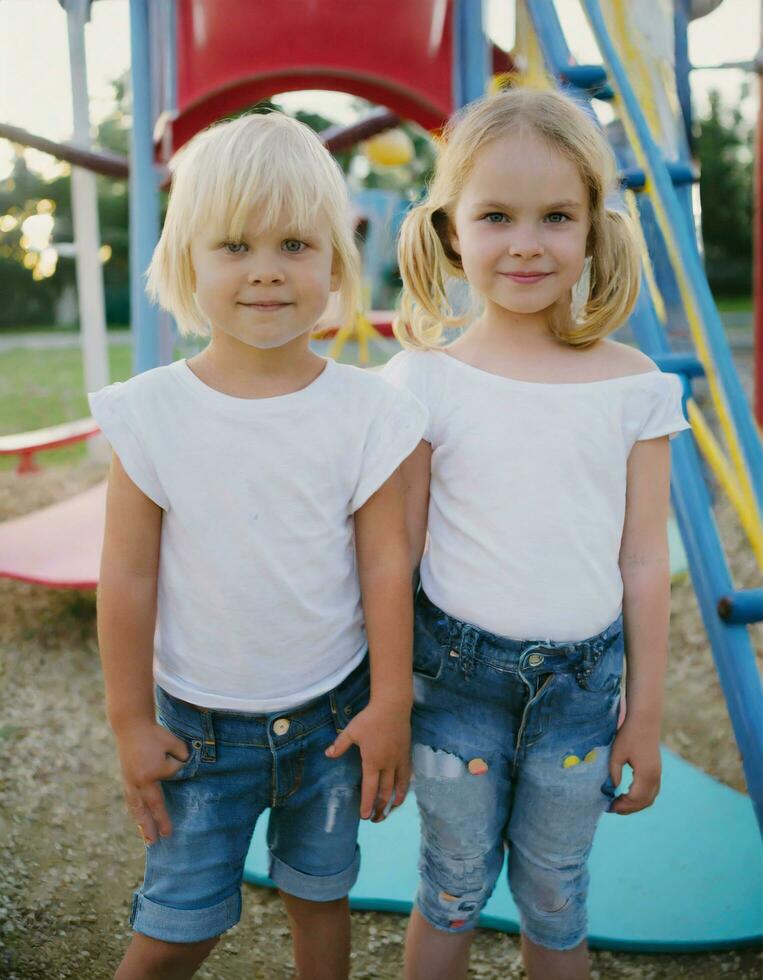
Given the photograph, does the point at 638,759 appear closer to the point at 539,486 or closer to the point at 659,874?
the point at 539,486

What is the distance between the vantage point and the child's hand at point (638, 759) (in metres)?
1.26

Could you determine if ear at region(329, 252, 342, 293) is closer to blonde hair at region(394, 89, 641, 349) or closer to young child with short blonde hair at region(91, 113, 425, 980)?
young child with short blonde hair at region(91, 113, 425, 980)

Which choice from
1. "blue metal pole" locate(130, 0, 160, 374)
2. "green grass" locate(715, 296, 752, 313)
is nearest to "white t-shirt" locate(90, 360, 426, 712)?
"blue metal pole" locate(130, 0, 160, 374)

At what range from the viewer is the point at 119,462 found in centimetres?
112

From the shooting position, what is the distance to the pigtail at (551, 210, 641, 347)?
1276mm

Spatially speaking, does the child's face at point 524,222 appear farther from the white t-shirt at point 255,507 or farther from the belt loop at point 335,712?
the belt loop at point 335,712

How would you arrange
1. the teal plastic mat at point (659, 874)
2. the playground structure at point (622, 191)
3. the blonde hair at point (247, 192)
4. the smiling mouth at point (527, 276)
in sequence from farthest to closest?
the teal plastic mat at point (659, 874) → the playground structure at point (622, 191) → the smiling mouth at point (527, 276) → the blonde hair at point (247, 192)

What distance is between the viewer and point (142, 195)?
2.77 meters

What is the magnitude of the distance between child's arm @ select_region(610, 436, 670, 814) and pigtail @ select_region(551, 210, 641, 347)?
0.17m

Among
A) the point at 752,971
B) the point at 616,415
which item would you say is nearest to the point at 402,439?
the point at 616,415

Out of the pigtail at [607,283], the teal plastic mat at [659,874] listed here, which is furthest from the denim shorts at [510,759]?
the teal plastic mat at [659,874]

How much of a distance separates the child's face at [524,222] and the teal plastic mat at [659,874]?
118 cm

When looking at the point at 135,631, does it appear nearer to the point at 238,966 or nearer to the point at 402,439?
the point at 402,439

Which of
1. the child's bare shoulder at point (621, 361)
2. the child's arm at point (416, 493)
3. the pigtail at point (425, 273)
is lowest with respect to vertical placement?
the child's arm at point (416, 493)
